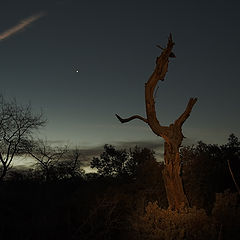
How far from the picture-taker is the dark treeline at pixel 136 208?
9.95m

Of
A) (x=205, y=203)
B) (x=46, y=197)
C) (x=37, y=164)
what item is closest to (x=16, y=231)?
(x=46, y=197)

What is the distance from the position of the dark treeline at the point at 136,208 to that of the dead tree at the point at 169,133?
0.82 m

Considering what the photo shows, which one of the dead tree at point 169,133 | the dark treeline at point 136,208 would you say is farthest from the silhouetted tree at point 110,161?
the dead tree at point 169,133

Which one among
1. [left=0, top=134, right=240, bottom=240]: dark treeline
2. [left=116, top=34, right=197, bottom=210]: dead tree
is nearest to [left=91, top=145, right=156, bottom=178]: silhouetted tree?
[left=0, top=134, right=240, bottom=240]: dark treeline

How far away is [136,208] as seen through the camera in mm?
15016

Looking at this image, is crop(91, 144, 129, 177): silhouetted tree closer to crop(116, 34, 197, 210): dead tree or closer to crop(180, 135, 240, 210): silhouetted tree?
crop(180, 135, 240, 210): silhouetted tree

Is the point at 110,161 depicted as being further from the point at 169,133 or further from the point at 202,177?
the point at 169,133

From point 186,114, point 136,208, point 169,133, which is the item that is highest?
point 186,114

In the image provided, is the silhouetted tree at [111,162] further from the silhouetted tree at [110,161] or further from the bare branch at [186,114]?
the bare branch at [186,114]

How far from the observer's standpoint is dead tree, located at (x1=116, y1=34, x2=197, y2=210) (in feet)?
36.6

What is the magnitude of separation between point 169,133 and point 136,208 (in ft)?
16.6

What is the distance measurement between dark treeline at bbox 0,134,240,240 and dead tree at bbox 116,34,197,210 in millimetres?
825

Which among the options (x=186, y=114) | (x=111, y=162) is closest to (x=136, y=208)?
(x=186, y=114)

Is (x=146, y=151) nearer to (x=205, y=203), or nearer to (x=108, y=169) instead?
(x=205, y=203)
